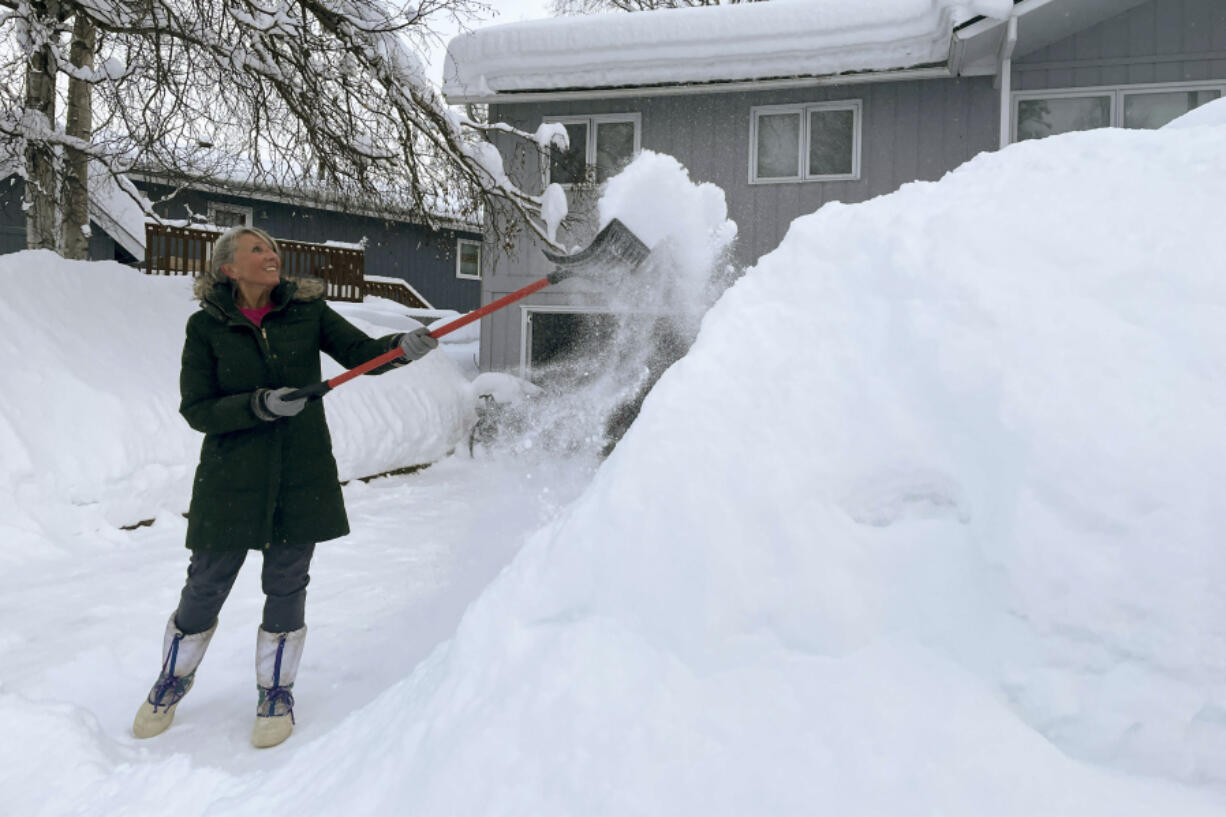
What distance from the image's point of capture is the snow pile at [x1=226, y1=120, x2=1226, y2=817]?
153 centimetres

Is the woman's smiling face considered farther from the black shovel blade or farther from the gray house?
the gray house

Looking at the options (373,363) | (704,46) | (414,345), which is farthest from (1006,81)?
(373,363)

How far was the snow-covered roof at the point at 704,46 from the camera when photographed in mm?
8969

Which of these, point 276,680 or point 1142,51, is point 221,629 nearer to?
point 276,680

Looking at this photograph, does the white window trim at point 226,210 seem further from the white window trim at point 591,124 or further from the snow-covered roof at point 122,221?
the white window trim at point 591,124

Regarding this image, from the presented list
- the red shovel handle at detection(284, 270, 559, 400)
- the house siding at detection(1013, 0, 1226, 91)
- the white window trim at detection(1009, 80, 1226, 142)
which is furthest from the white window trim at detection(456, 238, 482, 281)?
the red shovel handle at detection(284, 270, 559, 400)

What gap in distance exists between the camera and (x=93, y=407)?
5582 millimetres

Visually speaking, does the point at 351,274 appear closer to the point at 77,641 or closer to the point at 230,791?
the point at 77,641

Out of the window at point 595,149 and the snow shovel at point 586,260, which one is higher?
the window at point 595,149

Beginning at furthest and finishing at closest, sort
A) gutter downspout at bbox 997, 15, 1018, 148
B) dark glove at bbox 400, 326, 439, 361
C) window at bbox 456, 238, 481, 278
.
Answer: window at bbox 456, 238, 481, 278, gutter downspout at bbox 997, 15, 1018, 148, dark glove at bbox 400, 326, 439, 361

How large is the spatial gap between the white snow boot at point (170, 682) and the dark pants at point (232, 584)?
0.13 feet

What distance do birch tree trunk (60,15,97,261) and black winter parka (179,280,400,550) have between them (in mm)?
6157

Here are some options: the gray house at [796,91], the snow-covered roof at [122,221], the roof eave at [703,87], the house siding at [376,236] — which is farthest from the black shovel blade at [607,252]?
the house siding at [376,236]

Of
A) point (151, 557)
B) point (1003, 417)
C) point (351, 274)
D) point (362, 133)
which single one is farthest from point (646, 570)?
point (351, 274)
